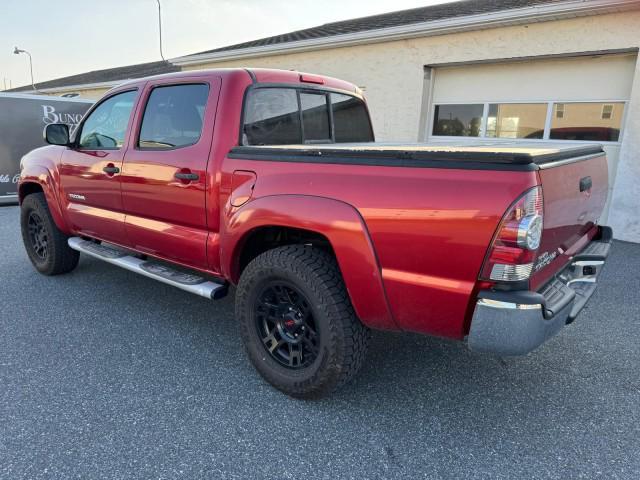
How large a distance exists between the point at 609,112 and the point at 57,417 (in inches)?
313

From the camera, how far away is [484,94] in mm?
7926

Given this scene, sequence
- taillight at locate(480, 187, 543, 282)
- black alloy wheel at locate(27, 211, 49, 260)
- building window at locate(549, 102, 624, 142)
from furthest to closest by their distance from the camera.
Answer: building window at locate(549, 102, 624, 142) → black alloy wheel at locate(27, 211, 49, 260) → taillight at locate(480, 187, 543, 282)

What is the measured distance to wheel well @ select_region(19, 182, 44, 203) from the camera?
4749 mm

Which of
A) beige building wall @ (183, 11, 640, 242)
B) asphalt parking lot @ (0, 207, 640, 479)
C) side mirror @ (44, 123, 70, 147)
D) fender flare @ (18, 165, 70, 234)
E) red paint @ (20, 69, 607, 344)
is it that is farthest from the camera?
beige building wall @ (183, 11, 640, 242)

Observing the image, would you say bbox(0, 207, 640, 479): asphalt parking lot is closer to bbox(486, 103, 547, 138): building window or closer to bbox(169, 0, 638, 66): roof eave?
bbox(486, 103, 547, 138): building window

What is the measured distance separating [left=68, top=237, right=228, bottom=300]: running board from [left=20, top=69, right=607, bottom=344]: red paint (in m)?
0.10

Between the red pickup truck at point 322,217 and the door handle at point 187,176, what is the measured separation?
11mm

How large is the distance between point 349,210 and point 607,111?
663cm

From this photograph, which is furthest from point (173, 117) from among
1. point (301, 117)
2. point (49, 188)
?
point (49, 188)

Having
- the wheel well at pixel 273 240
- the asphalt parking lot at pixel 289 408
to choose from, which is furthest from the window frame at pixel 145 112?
the asphalt parking lot at pixel 289 408

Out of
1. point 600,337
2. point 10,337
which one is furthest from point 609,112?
point 10,337

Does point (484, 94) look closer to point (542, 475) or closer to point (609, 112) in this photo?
point (609, 112)

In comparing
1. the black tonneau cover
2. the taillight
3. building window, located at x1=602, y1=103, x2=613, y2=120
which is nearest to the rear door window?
the black tonneau cover

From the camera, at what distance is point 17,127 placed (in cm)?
954
